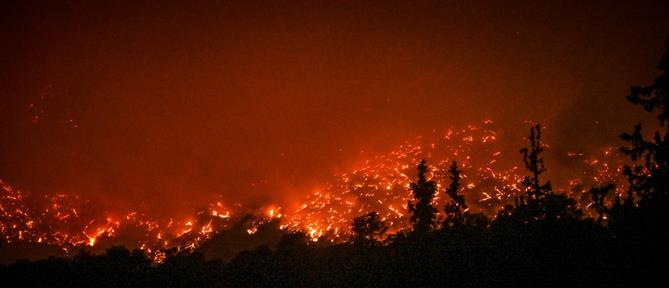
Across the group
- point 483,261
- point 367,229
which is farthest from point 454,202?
point 483,261

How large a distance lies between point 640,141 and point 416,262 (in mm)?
11556

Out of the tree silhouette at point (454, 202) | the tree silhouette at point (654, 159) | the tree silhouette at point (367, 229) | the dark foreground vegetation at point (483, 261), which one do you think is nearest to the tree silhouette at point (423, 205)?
the tree silhouette at point (454, 202)

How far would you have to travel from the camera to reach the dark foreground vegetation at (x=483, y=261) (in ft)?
58.9

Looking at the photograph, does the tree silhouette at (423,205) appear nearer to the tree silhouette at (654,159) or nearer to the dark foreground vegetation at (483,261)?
the dark foreground vegetation at (483,261)

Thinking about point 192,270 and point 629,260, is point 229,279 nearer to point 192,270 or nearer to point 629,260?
point 192,270

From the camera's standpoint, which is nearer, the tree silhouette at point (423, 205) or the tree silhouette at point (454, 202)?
the tree silhouette at point (423, 205)

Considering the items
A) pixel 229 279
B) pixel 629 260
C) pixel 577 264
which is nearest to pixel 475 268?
pixel 577 264

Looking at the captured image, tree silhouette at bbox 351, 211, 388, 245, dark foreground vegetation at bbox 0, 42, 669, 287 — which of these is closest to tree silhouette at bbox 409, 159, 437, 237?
tree silhouette at bbox 351, 211, 388, 245

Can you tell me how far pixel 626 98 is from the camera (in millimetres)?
19562

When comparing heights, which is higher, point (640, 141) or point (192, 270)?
point (640, 141)

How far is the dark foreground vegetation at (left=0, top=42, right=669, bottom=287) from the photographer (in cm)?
1794

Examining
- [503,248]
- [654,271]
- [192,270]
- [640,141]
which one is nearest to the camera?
[654,271]

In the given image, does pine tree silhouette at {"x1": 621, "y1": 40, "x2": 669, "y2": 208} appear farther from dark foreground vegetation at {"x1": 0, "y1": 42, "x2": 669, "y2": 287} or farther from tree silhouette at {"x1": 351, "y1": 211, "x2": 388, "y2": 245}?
tree silhouette at {"x1": 351, "y1": 211, "x2": 388, "y2": 245}

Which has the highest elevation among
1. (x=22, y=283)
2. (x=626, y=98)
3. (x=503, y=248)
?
(x=626, y=98)
